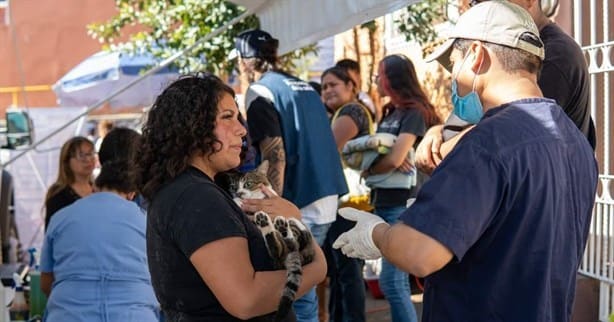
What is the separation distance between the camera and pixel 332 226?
5977 mm

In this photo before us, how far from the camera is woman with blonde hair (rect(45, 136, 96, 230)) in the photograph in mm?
6250

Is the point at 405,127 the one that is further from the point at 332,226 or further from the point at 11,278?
the point at 11,278

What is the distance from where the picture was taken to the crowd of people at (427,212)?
227 centimetres

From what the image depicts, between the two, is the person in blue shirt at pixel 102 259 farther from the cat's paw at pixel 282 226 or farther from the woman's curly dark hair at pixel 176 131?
the cat's paw at pixel 282 226

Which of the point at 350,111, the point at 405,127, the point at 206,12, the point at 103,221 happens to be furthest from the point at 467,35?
the point at 206,12

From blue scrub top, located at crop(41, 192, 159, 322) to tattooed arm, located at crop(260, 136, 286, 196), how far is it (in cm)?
98

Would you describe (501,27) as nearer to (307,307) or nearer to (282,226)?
(282,226)

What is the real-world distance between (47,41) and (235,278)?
591 inches

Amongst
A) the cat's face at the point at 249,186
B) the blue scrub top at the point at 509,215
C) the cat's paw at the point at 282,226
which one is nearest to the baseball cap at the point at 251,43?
the cat's face at the point at 249,186

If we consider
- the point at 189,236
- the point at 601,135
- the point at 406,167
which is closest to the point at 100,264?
the point at 189,236

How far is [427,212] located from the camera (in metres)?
2.24

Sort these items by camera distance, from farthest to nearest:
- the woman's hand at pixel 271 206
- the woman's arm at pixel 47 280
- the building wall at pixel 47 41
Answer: the building wall at pixel 47 41
the woman's arm at pixel 47 280
the woman's hand at pixel 271 206

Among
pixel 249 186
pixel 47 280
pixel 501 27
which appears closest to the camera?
pixel 501 27

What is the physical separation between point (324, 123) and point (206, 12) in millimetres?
4801
